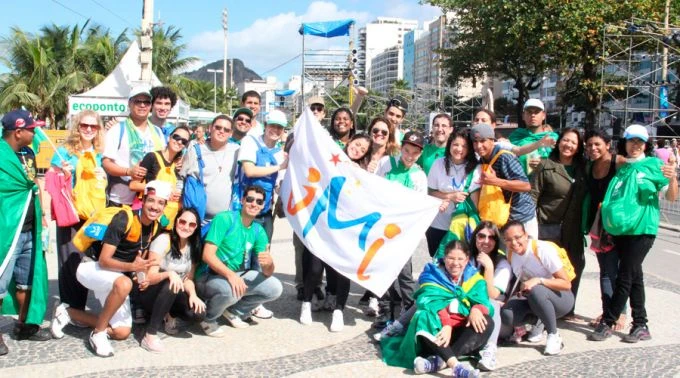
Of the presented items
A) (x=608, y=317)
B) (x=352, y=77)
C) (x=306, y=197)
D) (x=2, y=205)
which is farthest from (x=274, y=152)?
(x=352, y=77)

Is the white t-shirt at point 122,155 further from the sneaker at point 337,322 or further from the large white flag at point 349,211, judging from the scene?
the sneaker at point 337,322

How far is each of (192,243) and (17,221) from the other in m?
1.26

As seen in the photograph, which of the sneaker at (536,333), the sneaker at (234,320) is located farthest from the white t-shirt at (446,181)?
the sneaker at (234,320)

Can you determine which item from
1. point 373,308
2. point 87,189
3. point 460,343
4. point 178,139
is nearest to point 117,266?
point 87,189

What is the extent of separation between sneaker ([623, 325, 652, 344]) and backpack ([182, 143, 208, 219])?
3.55 metres

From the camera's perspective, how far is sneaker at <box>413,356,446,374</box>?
165 inches

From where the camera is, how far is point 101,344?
4449mm

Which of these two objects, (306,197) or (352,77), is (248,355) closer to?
(306,197)

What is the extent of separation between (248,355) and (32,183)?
2.09 metres

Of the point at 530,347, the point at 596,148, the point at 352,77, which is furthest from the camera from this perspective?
the point at 352,77

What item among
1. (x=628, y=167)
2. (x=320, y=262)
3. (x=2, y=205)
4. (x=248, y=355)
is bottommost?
(x=248, y=355)

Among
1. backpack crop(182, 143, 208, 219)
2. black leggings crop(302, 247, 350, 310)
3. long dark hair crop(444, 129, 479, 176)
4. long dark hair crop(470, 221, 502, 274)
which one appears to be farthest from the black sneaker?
long dark hair crop(444, 129, 479, 176)

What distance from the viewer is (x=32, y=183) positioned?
4.75 m

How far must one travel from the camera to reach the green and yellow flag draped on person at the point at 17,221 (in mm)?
4504
